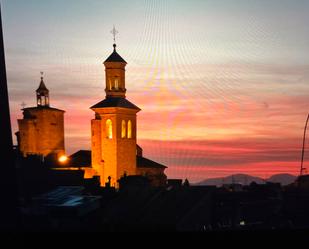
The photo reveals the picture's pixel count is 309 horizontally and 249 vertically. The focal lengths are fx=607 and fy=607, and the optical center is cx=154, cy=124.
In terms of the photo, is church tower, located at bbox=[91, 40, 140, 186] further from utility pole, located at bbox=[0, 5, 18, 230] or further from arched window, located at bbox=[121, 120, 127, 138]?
utility pole, located at bbox=[0, 5, 18, 230]

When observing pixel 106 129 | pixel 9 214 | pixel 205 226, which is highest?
pixel 106 129

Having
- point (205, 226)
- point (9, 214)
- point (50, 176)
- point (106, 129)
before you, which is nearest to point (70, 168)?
point (106, 129)

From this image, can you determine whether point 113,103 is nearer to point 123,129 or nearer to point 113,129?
point 113,129

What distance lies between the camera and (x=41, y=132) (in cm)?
6412

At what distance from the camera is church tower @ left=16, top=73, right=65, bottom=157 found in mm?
63531

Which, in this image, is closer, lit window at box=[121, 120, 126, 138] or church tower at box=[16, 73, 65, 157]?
lit window at box=[121, 120, 126, 138]

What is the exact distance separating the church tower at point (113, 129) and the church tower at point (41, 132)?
6374 millimetres

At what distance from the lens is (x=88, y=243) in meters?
2.99

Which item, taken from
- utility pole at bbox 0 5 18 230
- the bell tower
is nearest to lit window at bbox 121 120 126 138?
the bell tower

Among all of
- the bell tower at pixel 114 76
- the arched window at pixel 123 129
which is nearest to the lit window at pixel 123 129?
the arched window at pixel 123 129

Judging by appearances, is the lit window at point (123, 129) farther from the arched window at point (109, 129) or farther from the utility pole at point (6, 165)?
the utility pole at point (6, 165)

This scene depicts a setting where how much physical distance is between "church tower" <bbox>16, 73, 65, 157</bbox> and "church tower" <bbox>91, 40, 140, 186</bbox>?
251 inches

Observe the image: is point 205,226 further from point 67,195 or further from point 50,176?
point 50,176

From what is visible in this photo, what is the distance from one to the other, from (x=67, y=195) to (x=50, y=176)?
34.0 feet
